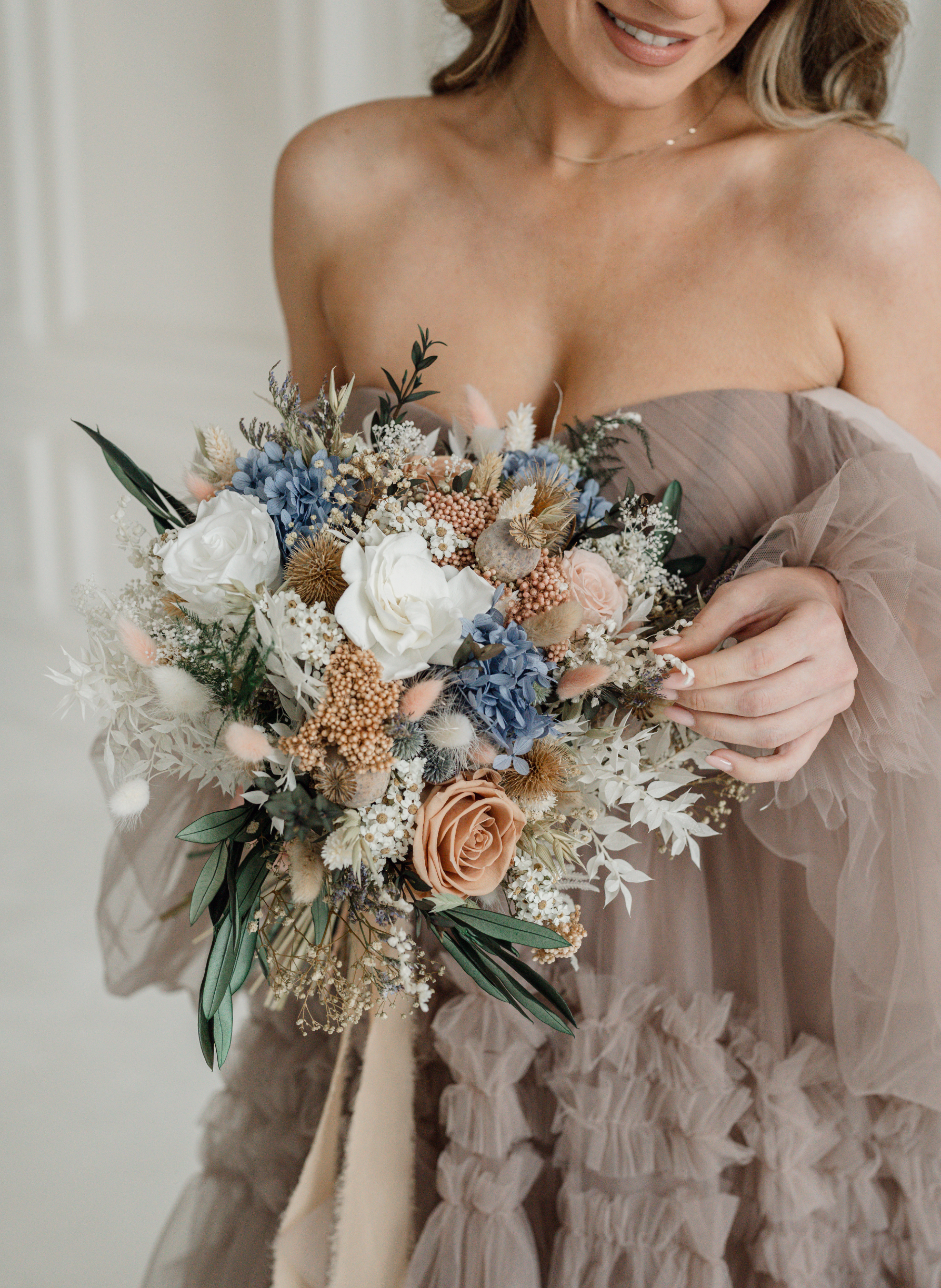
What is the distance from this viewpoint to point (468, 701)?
2.56 ft

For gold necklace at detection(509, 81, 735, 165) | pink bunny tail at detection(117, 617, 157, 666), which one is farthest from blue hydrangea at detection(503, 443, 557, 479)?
gold necklace at detection(509, 81, 735, 165)

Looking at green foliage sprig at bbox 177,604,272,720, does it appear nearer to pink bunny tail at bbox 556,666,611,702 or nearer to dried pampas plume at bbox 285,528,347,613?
dried pampas plume at bbox 285,528,347,613

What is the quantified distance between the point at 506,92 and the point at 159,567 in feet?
3.00

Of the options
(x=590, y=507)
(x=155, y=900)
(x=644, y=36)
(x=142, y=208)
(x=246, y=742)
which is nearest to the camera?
(x=246, y=742)

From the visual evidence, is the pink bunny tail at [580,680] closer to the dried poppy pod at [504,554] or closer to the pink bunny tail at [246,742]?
the dried poppy pod at [504,554]

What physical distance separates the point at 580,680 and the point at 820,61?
931mm

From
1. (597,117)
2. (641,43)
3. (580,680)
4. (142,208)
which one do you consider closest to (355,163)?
(597,117)

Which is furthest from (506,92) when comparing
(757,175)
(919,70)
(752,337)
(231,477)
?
(231,477)

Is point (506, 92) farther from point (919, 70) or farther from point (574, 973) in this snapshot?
point (574, 973)

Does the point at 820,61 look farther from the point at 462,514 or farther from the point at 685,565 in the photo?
the point at 462,514

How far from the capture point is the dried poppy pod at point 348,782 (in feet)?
2.43

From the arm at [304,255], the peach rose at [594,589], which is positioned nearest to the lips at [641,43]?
the arm at [304,255]

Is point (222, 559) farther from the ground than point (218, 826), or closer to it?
farther from the ground

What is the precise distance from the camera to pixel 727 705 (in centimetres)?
Result: 85
